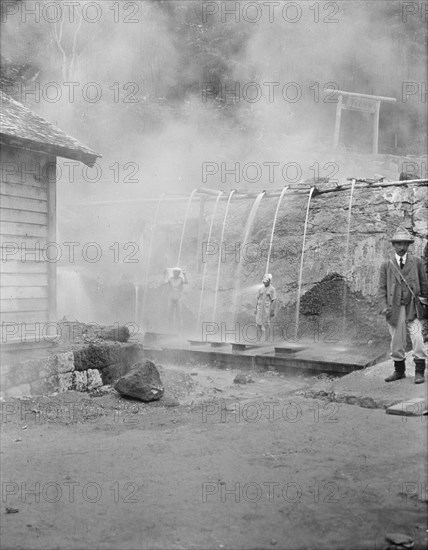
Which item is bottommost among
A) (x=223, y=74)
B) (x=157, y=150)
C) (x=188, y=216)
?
(x=188, y=216)

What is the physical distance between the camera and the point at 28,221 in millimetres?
8352

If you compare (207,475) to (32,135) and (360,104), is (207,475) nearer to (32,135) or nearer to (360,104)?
(32,135)

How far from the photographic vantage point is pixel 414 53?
26.9m

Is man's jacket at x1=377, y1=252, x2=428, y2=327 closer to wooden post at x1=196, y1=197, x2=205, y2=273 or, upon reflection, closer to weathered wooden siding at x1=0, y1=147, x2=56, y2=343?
weathered wooden siding at x1=0, y1=147, x2=56, y2=343

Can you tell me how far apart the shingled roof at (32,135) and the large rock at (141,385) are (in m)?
3.15

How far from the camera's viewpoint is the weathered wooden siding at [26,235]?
8047 millimetres

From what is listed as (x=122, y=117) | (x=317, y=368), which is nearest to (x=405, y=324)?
(x=317, y=368)

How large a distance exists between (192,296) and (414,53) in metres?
18.5

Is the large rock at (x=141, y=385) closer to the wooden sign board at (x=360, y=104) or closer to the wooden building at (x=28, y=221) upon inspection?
the wooden building at (x=28, y=221)

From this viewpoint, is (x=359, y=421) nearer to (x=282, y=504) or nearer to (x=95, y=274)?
(x=282, y=504)

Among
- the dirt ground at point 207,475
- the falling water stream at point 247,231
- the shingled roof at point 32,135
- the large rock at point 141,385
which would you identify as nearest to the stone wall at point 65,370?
the dirt ground at point 207,475

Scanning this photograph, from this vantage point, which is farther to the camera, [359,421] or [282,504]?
[359,421]

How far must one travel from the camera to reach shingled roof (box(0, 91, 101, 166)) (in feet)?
24.8

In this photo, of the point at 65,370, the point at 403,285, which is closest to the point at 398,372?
the point at 403,285
